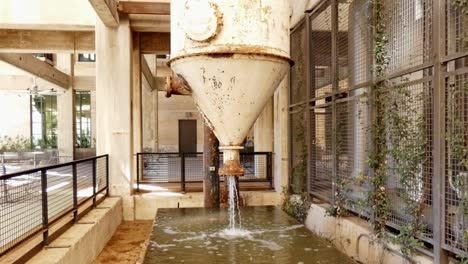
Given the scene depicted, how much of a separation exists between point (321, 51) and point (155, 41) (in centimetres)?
Answer: 604

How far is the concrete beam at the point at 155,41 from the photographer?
11000 mm

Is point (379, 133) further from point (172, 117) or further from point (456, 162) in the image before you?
point (172, 117)

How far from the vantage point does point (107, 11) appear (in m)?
7.07

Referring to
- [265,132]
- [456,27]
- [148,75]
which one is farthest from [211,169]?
[148,75]

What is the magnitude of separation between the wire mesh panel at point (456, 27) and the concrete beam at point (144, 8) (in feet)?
19.1

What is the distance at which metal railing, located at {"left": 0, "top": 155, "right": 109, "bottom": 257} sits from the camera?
3824 mm

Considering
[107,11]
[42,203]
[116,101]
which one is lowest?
[42,203]

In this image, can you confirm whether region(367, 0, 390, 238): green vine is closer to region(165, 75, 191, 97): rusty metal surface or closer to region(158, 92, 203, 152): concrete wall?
region(165, 75, 191, 97): rusty metal surface

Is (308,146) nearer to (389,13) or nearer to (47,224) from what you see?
(389,13)

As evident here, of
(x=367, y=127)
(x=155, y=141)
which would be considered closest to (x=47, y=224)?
(x=367, y=127)

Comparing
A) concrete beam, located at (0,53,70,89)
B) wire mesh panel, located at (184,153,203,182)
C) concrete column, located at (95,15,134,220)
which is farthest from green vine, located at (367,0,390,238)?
concrete beam, located at (0,53,70,89)

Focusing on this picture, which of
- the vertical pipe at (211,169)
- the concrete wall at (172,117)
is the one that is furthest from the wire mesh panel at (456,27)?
the concrete wall at (172,117)

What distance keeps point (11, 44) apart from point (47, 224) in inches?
323

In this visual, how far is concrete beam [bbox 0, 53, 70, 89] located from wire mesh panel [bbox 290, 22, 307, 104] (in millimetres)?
8456
